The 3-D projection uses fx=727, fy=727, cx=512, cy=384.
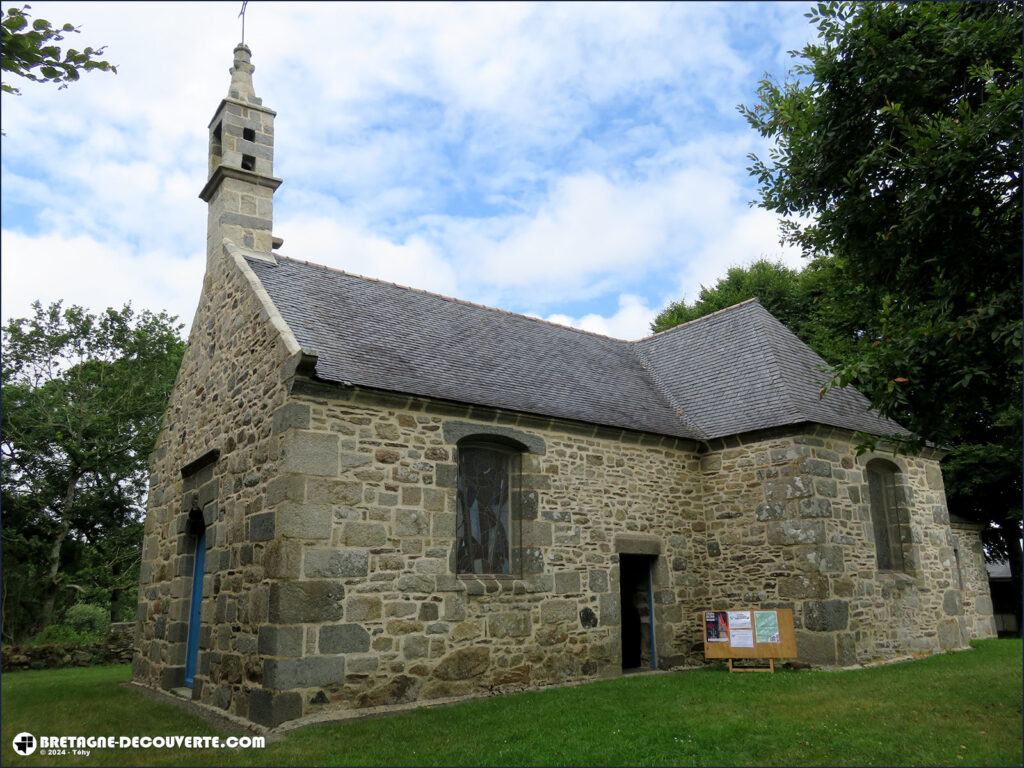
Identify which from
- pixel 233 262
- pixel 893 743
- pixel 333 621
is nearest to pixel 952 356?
pixel 893 743

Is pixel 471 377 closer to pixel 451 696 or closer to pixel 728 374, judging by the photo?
pixel 451 696

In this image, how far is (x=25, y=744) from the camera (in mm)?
7098

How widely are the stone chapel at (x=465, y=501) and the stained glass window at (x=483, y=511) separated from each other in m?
0.04

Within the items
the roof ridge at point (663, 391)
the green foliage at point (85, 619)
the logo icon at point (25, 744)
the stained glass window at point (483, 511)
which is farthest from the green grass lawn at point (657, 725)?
the green foliage at point (85, 619)

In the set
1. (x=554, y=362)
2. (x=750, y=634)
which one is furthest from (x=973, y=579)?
(x=554, y=362)

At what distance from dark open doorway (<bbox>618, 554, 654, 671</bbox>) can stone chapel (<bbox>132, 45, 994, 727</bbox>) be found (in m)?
0.04

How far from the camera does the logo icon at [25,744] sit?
6.91 meters

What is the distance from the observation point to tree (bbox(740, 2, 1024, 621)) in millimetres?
7301

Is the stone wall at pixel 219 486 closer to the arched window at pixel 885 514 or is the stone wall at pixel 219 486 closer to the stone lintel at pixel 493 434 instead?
the stone lintel at pixel 493 434

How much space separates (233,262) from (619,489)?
7644 mm

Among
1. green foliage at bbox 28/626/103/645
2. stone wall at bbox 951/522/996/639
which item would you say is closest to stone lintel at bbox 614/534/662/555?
stone wall at bbox 951/522/996/639

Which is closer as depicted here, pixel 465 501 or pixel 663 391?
pixel 465 501

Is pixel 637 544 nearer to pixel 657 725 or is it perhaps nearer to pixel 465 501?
pixel 465 501

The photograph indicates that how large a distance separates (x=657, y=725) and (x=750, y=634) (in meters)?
4.51
